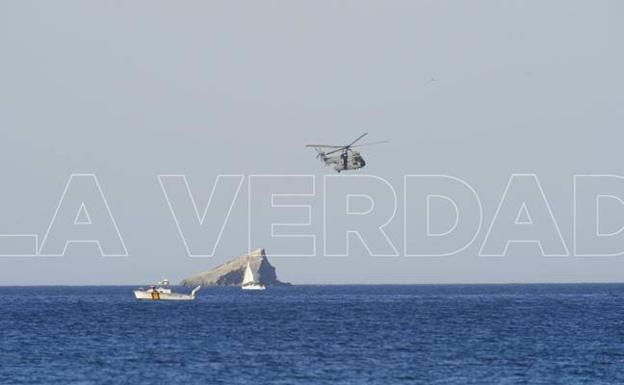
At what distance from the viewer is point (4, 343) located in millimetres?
115188

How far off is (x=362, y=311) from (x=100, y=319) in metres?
43.6

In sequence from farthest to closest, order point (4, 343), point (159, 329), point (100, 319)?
point (100, 319)
point (159, 329)
point (4, 343)

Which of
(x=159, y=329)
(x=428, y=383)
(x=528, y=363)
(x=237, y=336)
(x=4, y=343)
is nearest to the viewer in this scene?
(x=428, y=383)

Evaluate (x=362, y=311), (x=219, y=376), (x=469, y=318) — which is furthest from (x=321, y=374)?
(x=362, y=311)

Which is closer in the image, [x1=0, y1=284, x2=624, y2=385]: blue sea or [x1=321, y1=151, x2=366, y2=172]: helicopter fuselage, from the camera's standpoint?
[x1=0, y1=284, x2=624, y2=385]: blue sea

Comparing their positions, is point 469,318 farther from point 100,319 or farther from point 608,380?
point 608,380

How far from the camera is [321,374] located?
3383 inches

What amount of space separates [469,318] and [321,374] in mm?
81722

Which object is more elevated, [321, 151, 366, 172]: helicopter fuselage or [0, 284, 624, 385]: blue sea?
[321, 151, 366, 172]: helicopter fuselage

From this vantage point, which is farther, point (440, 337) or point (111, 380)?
point (440, 337)

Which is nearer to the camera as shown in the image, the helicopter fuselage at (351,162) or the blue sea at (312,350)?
the blue sea at (312,350)

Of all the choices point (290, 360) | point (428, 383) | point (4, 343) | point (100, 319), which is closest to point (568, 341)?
point (290, 360)

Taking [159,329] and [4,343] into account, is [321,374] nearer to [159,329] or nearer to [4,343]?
[4,343]

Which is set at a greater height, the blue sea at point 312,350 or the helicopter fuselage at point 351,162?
the helicopter fuselage at point 351,162
